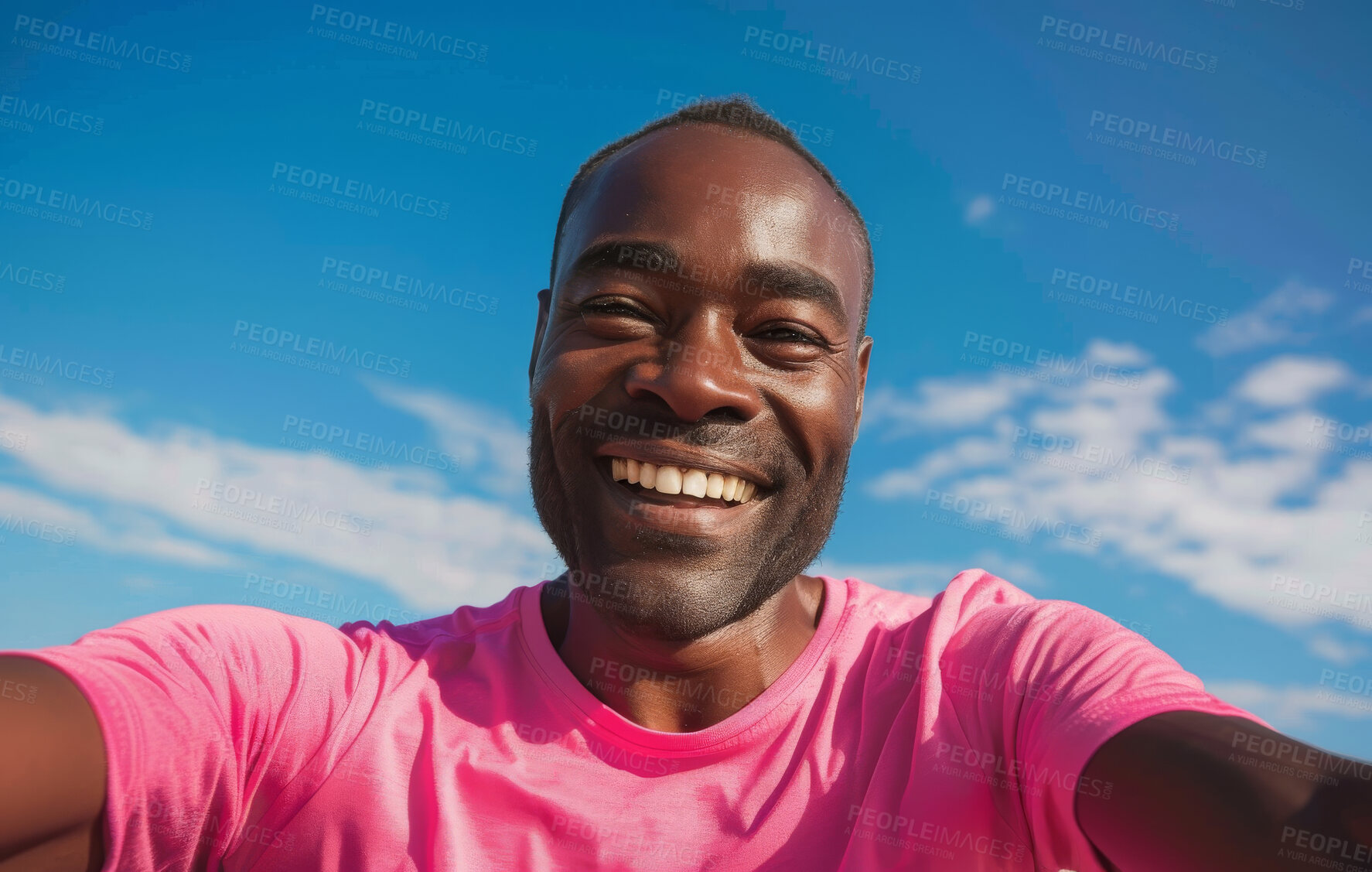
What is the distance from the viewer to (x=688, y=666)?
9.39 feet

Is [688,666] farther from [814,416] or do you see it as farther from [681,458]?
[814,416]

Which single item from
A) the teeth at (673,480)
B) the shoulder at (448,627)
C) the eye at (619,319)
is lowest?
the shoulder at (448,627)

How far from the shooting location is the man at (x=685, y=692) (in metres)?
1.82

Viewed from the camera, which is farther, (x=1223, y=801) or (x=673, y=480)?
(x=673, y=480)

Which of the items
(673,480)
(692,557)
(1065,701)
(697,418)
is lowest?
(1065,701)

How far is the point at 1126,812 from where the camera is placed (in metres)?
1.77

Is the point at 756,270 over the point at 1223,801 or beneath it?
over

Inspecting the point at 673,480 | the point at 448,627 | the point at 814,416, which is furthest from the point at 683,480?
the point at 448,627

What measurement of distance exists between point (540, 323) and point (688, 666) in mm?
1889

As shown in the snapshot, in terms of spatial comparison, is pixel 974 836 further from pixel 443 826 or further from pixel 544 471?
pixel 544 471

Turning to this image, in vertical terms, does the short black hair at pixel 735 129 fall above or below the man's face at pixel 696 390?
above

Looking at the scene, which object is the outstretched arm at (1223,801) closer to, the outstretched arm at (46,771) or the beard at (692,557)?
the beard at (692,557)

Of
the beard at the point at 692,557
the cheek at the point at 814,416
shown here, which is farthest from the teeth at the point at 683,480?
the cheek at the point at 814,416

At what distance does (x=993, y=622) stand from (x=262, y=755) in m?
2.31
